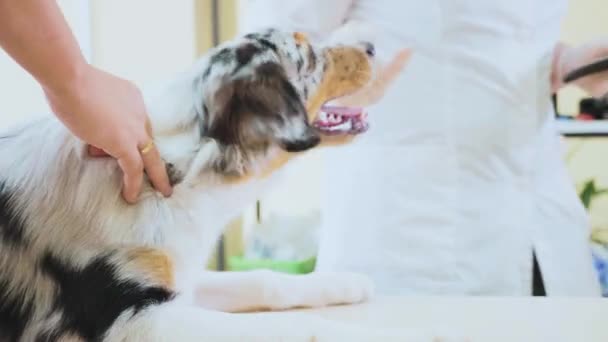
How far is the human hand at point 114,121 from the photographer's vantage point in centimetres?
79

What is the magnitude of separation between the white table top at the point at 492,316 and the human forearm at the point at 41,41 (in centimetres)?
46

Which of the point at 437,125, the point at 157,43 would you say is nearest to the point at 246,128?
the point at 437,125

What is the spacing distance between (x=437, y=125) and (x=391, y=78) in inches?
5.0

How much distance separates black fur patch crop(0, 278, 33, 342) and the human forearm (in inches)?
9.3

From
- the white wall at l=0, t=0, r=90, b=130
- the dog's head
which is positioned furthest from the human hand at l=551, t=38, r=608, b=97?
the white wall at l=0, t=0, r=90, b=130

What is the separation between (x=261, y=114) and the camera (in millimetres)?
1017

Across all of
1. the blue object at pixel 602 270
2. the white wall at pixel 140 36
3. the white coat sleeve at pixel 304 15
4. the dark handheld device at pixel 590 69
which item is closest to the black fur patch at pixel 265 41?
the white coat sleeve at pixel 304 15

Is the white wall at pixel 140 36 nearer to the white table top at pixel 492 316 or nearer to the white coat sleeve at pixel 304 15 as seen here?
the white coat sleeve at pixel 304 15

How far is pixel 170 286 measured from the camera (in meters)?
0.89

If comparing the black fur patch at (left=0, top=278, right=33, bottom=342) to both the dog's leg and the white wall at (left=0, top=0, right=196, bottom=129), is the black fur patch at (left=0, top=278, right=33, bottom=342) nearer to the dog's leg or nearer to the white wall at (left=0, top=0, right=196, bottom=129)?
the dog's leg

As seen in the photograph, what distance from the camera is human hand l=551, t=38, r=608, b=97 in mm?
1359

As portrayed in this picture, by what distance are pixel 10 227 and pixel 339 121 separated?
0.47 meters

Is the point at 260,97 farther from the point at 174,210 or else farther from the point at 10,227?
the point at 10,227

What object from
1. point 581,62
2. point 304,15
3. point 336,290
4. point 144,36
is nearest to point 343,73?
point 304,15
